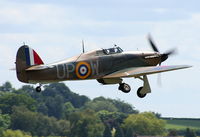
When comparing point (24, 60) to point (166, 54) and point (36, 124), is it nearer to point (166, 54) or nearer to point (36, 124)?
point (166, 54)

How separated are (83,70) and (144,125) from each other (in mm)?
94620

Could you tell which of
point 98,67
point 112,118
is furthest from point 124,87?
point 112,118

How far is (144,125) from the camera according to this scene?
132m

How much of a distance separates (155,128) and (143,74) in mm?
95231

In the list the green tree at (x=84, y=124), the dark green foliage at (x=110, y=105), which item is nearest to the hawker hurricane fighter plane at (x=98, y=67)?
the green tree at (x=84, y=124)


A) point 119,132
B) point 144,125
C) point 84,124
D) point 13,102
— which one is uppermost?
point 13,102

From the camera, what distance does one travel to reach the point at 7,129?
134m

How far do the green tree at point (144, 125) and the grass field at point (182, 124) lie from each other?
5.78m

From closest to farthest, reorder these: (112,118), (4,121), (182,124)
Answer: (4,121) → (182,124) → (112,118)

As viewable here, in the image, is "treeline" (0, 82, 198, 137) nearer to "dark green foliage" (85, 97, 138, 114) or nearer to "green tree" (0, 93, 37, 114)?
"green tree" (0, 93, 37, 114)

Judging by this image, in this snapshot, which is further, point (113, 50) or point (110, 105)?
point (110, 105)

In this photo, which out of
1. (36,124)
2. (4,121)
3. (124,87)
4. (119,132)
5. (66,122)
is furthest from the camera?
(4,121)

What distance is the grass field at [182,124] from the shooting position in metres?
139

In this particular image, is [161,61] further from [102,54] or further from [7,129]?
[7,129]
